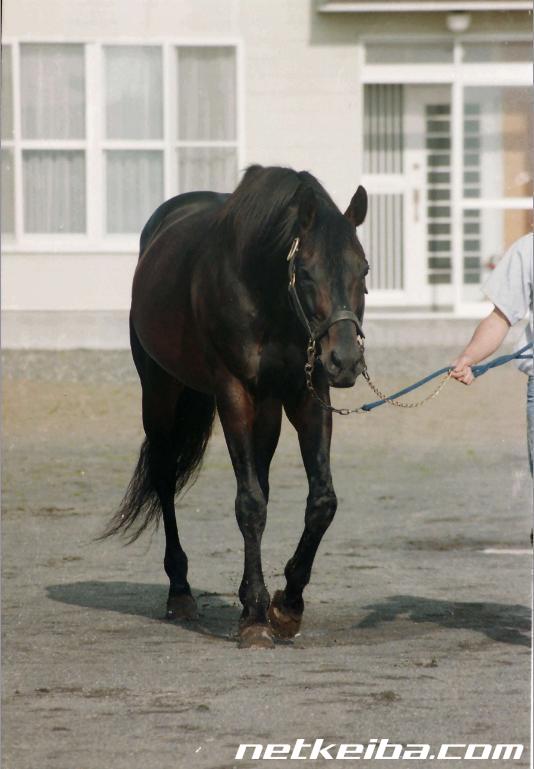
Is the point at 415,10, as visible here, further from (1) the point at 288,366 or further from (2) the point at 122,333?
(1) the point at 288,366

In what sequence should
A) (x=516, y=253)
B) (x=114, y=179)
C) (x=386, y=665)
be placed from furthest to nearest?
1. (x=114, y=179)
2. (x=386, y=665)
3. (x=516, y=253)

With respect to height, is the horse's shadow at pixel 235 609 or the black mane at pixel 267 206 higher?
the black mane at pixel 267 206

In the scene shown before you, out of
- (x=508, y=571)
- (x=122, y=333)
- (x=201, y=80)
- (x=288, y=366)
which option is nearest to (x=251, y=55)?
(x=201, y=80)

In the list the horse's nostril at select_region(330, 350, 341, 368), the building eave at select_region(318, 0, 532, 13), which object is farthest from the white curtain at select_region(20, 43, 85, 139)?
the building eave at select_region(318, 0, 532, 13)

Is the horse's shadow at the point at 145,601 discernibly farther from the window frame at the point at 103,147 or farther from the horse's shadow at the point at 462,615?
the window frame at the point at 103,147

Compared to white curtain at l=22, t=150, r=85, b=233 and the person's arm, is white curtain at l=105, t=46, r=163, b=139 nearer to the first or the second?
white curtain at l=22, t=150, r=85, b=233

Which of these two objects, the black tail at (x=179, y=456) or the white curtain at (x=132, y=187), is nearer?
the black tail at (x=179, y=456)

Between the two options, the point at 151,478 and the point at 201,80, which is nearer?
the point at 151,478

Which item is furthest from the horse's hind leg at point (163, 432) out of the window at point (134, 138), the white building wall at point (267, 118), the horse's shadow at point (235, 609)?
the window at point (134, 138)

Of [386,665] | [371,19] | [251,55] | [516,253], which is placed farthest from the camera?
[371,19]

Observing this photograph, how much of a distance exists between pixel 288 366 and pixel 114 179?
287 inches

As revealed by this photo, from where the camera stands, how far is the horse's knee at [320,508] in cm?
606

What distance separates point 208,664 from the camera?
576 centimetres

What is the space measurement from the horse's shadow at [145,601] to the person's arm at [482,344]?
1.43m
